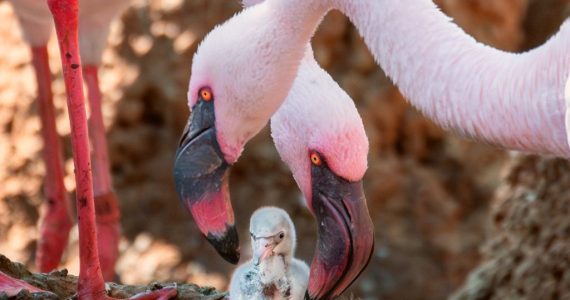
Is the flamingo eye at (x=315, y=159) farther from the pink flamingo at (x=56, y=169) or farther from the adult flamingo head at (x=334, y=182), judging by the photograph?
the pink flamingo at (x=56, y=169)

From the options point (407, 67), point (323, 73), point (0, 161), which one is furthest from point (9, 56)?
point (407, 67)

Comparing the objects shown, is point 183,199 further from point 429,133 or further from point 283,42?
point 429,133

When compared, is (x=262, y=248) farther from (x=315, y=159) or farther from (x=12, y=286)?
(x=12, y=286)

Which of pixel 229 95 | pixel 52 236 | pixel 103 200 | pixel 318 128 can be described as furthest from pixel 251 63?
pixel 52 236

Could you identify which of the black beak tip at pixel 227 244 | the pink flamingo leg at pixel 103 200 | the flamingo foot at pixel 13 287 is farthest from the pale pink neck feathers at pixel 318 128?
the pink flamingo leg at pixel 103 200

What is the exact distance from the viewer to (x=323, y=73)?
12.1 feet

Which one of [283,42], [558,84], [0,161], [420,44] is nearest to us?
[558,84]

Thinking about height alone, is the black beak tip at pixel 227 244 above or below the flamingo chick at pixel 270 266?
above

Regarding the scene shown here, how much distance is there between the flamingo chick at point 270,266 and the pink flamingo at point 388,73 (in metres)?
0.08

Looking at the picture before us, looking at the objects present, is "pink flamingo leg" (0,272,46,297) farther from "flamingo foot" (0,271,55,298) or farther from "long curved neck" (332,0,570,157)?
"long curved neck" (332,0,570,157)

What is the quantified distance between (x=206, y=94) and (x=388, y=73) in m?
0.53

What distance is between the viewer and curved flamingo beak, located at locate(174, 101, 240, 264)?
350 centimetres

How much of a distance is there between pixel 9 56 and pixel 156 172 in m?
1.03

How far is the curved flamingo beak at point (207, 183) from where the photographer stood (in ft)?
11.5
